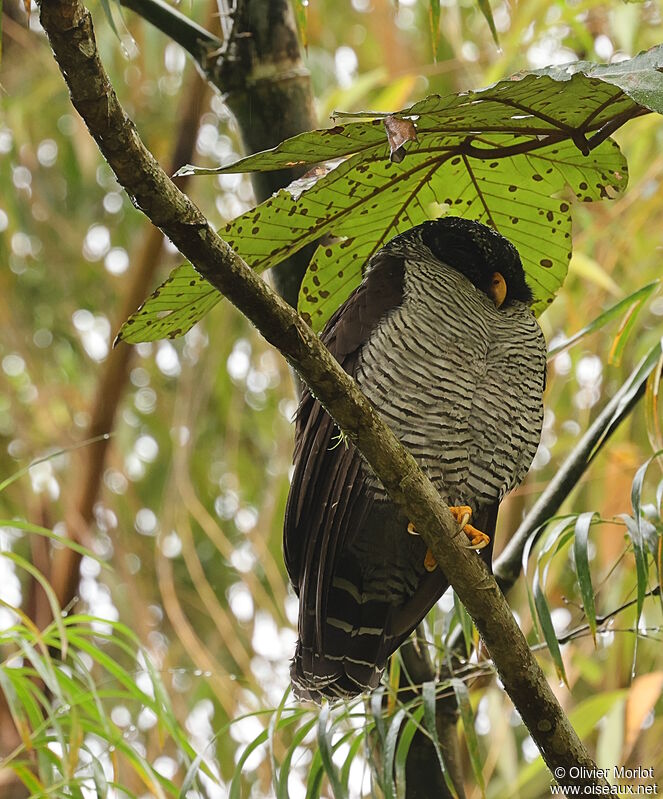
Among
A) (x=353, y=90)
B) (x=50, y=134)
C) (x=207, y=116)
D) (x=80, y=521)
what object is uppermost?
(x=50, y=134)

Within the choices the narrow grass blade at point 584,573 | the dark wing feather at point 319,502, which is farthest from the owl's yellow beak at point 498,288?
the narrow grass blade at point 584,573

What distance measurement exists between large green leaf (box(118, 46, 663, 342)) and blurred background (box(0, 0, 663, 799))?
0.93m

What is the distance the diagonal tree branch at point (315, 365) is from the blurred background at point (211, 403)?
0.70 metres

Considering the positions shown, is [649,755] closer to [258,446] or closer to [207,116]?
[258,446]

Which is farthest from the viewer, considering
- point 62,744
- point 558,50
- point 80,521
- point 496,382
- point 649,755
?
point 558,50

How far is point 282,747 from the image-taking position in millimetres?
3568

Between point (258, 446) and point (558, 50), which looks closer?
point (558, 50)

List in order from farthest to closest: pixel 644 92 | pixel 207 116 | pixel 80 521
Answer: pixel 207 116
pixel 80 521
pixel 644 92

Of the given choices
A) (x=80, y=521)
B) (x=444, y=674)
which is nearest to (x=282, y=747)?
(x=80, y=521)

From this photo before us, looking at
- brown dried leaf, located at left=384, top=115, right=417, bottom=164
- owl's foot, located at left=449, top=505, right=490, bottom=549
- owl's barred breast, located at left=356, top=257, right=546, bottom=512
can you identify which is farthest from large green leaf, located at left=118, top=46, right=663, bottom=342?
owl's foot, located at left=449, top=505, right=490, bottom=549

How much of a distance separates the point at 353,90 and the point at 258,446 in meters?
1.93

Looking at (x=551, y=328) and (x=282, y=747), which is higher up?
(x=551, y=328)

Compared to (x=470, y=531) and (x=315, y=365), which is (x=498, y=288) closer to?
(x=470, y=531)

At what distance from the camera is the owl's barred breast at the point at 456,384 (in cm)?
208
